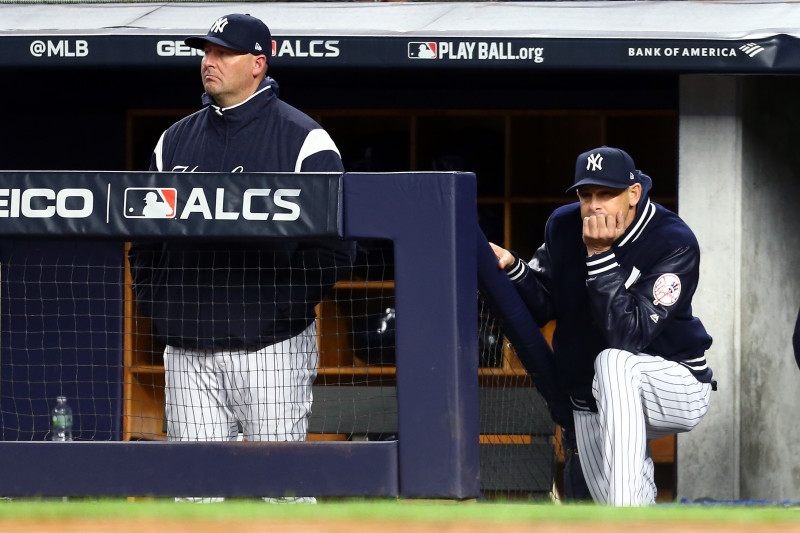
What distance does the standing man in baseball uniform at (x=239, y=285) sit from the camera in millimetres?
3617

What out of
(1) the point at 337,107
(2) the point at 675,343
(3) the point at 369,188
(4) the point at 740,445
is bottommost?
(4) the point at 740,445

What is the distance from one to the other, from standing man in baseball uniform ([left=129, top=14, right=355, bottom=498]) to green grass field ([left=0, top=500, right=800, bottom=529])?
1068 mm

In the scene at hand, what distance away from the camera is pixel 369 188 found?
3.18 m

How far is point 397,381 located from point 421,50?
3288 millimetres

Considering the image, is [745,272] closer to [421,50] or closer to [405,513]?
[421,50]

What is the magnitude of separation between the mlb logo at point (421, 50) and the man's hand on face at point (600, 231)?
2.30 m

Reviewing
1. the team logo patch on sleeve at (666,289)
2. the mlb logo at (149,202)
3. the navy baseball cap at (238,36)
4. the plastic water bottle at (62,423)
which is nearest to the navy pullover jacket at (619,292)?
the team logo patch on sleeve at (666,289)

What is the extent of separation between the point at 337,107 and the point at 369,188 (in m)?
4.13

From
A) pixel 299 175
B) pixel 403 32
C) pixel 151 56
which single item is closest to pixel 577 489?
pixel 299 175

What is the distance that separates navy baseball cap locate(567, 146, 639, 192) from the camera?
4082mm

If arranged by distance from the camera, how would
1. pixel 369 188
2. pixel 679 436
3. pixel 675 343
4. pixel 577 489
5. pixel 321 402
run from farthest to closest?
1. pixel 679 436
2. pixel 321 402
3. pixel 577 489
4. pixel 675 343
5. pixel 369 188

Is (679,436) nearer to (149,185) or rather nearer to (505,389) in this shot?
(505,389)

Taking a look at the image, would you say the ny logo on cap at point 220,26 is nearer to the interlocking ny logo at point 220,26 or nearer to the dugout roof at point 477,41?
the interlocking ny logo at point 220,26

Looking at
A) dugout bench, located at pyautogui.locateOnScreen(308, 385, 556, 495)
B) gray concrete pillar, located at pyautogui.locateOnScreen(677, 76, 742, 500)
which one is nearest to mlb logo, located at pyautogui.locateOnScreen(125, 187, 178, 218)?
dugout bench, located at pyautogui.locateOnScreen(308, 385, 556, 495)
